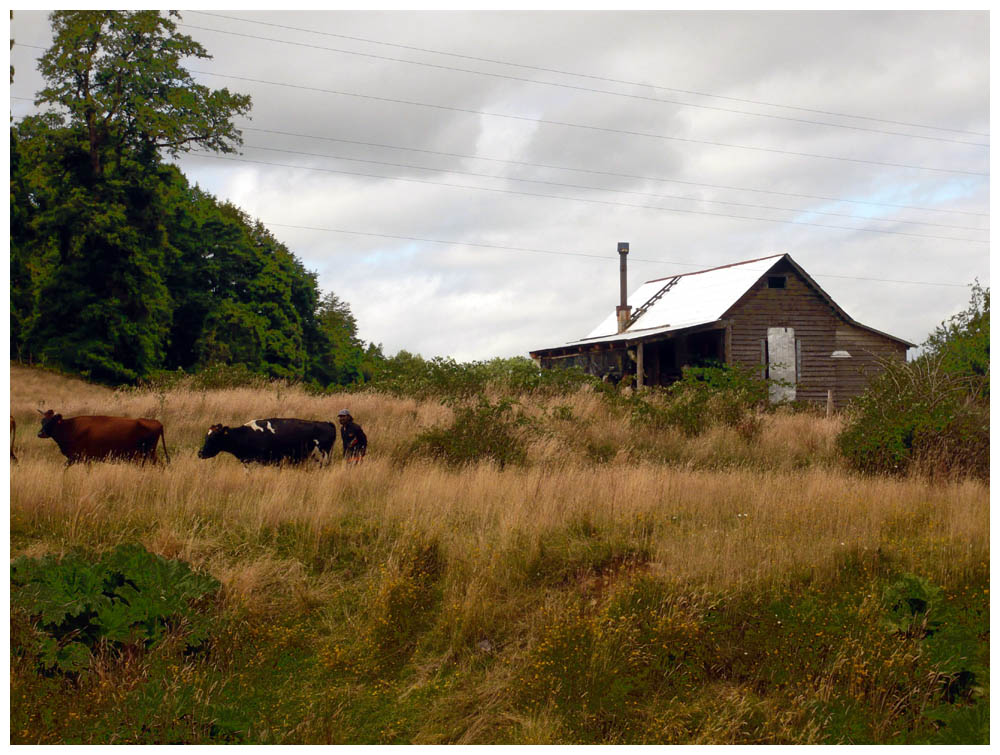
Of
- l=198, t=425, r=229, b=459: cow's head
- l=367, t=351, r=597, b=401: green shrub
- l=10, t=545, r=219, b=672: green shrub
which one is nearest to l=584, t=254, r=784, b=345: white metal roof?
l=367, t=351, r=597, b=401: green shrub

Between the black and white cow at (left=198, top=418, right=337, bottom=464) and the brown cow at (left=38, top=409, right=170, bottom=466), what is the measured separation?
0.74 m

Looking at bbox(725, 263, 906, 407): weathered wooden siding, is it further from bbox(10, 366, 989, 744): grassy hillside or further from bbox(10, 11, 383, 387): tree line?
bbox(10, 366, 989, 744): grassy hillside

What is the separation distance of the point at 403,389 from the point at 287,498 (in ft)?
36.9

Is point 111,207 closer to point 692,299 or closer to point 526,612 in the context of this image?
point 692,299

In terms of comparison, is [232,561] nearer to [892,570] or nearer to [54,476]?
[54,476]

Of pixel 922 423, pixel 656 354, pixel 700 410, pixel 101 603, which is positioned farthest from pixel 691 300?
pixel 101 603

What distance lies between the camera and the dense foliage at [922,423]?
39.2 feet

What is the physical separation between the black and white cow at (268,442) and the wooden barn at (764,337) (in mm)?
17580

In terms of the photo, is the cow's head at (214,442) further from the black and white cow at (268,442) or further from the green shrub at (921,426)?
the green shrub at (921,426)

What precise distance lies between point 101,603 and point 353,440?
6.61 meters

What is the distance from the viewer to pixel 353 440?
1242cm

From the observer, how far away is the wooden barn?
29.8 meters

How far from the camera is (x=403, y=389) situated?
794 inches

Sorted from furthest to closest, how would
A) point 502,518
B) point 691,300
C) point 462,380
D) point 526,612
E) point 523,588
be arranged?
1. point 691,300
2. point 462,380
3. point 502,518
4. point 523,588
5. point 526,612
